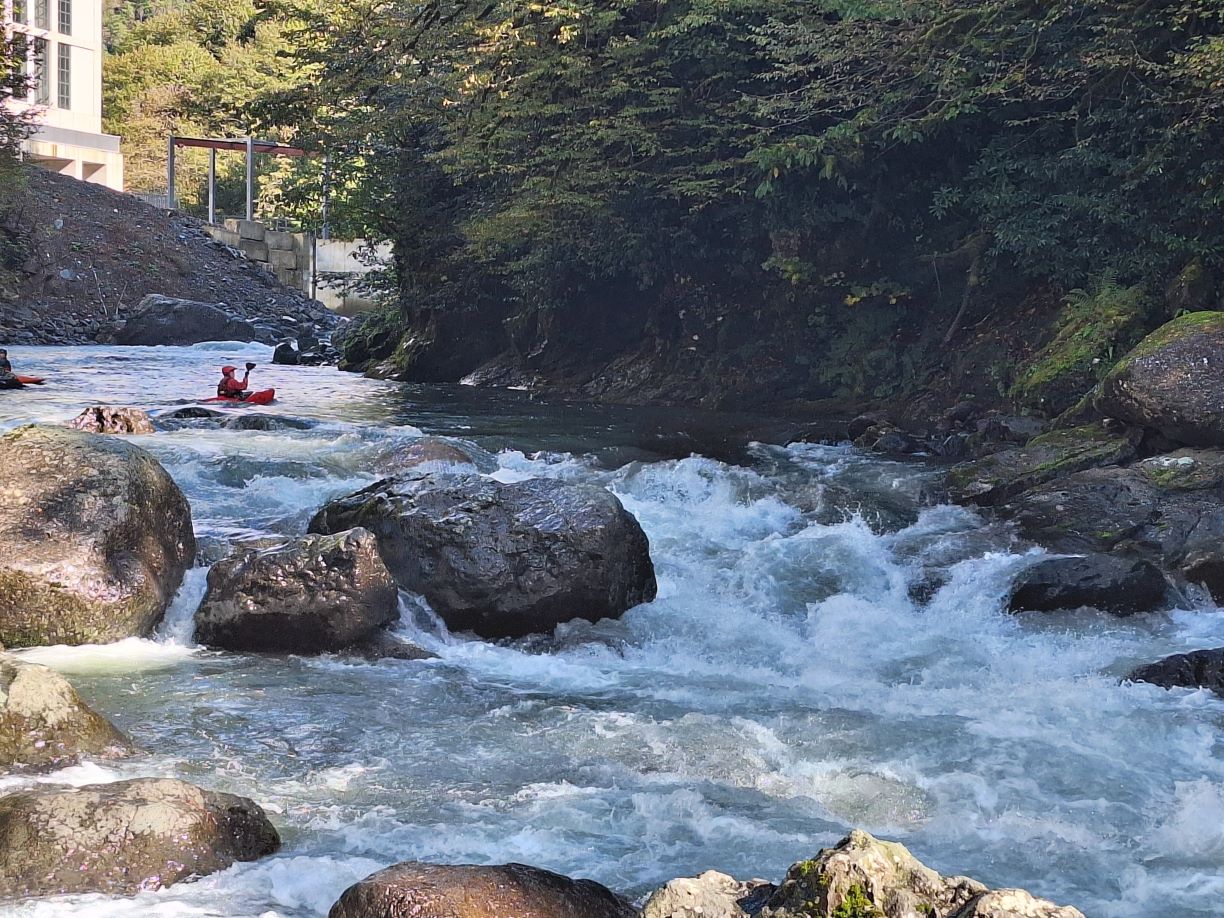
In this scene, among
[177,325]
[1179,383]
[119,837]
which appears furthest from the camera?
[177,325]

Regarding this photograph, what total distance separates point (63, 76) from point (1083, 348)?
123ft

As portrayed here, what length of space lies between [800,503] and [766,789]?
230 inches

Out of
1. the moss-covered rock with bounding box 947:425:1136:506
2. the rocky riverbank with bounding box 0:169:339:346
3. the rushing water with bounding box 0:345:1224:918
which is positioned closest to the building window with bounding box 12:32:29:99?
the rocky riverbank with bounding box 0:169:339:346

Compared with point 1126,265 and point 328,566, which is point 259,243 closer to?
point 1126,265

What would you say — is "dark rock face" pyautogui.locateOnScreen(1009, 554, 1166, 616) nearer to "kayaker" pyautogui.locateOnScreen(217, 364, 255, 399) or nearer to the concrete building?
"kayaker" pyautogui.locateOnScreen(217, 364, 255, 399)

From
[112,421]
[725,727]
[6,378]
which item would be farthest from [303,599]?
[6,378]

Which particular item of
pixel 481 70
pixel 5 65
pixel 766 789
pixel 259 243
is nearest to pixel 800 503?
pixel 766 789

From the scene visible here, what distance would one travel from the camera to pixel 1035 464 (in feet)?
37.1

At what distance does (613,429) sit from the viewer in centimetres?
1583

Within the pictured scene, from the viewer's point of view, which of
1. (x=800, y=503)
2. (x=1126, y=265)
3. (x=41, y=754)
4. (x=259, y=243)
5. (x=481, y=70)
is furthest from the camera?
(x=259, y=243)

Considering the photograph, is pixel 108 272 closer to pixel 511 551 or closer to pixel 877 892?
pixel 511 551

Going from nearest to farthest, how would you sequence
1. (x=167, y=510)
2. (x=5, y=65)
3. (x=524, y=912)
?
(x=524, y=912) → (x=167, y=510) → (x=5, y=65)

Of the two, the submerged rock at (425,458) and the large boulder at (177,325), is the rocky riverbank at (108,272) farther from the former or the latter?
the submerged rock at (425,458)

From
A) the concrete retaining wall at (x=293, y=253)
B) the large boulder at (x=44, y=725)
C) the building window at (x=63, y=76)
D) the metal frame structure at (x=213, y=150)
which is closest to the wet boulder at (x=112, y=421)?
the large boulder at (x=44, y=725)
